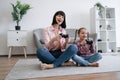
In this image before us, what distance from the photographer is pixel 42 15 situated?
188 inches

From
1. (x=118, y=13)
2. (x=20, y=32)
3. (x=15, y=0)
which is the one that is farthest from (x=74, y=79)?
(x=118, y=13)

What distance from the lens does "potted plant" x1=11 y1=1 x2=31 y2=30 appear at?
4.16 m

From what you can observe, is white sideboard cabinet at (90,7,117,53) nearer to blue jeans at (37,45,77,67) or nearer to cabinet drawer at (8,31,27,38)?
cabinet drawer at (8,31,27,38)

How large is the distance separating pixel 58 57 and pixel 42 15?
2703 mm

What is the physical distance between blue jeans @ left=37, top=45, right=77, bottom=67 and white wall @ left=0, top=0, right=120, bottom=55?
2.47m

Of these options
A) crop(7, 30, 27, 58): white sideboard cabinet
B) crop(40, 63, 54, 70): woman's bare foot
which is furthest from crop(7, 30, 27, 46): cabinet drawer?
crop(40, 63, 54, 70): woman's bare foot

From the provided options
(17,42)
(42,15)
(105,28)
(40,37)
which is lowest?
(17,42)

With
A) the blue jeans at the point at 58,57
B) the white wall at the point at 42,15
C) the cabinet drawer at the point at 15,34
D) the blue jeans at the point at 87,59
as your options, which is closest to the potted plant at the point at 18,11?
the cabinet drawer at the point at 15,34

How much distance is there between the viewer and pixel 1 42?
178 inches

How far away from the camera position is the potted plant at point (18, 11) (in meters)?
4.16

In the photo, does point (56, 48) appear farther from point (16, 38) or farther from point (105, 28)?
point (105, 28)

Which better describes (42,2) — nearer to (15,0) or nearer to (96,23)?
(15,0)

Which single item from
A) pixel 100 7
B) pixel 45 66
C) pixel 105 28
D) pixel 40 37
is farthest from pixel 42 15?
pixel 45 66

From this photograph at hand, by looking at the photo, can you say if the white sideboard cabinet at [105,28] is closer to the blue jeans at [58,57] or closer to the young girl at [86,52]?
the young girl at [86,52]
